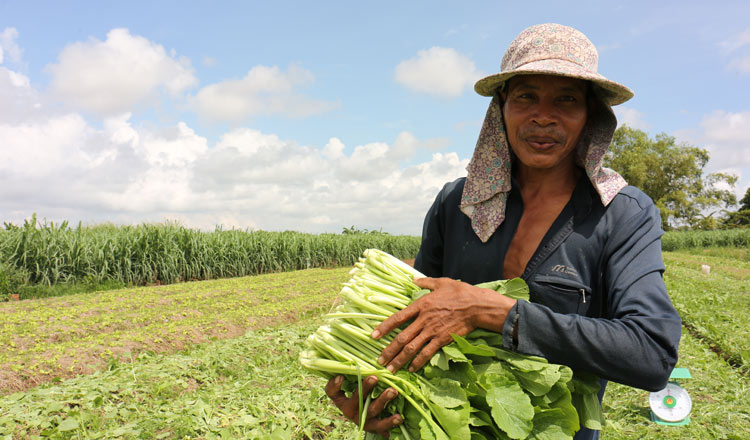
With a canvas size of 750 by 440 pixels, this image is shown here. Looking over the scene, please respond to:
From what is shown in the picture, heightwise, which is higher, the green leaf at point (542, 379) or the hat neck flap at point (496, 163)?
the hat neck flap at point (496, 163)

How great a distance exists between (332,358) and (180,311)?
280 inches

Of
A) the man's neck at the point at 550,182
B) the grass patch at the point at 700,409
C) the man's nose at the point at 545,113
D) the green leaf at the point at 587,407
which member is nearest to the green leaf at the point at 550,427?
the green leaf at the point at 587,407

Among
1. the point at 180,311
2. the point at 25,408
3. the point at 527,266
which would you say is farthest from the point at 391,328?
the point at 180,311

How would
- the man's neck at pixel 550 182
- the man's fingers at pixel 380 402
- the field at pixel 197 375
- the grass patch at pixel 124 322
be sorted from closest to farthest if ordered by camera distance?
the man's fingers at pixel 380 402 → the man's neck at pixel 550 182 → the field at pixel 197 375 → the grass patch at pixel 124 322

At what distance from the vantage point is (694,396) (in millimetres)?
4945

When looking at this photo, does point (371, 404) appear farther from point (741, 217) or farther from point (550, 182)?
point (741, 217)

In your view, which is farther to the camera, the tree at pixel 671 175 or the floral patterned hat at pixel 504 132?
the tree at pixel 671 175

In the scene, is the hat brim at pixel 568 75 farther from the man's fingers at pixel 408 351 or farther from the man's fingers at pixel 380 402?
the man's fingers at pixel 380 402

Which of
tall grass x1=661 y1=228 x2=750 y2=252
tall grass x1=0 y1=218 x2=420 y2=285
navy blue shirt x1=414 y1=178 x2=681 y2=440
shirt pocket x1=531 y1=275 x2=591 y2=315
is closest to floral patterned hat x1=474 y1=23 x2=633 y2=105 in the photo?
navy blue shirt x1=414 y1=178 x2=681 y2=440

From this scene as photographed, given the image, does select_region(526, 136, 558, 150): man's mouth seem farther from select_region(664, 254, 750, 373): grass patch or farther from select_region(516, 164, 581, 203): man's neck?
select_region(664, 254, 750, 373): grass patch

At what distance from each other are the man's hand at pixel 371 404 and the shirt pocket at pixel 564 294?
64 centimetres

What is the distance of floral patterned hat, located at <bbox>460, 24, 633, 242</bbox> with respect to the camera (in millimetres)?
1650

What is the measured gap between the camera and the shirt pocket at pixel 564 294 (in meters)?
1.62

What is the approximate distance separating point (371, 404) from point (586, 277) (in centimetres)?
86
